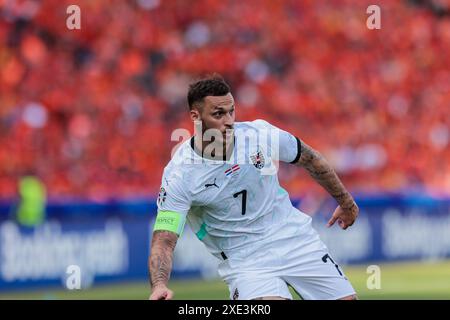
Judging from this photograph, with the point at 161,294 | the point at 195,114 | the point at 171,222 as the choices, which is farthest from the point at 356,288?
the point at 161,294

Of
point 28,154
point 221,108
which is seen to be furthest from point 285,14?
point 221,108

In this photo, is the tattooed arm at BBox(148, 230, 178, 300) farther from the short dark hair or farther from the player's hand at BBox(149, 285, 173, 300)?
the short dark hair

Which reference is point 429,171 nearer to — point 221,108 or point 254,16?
point 254,16

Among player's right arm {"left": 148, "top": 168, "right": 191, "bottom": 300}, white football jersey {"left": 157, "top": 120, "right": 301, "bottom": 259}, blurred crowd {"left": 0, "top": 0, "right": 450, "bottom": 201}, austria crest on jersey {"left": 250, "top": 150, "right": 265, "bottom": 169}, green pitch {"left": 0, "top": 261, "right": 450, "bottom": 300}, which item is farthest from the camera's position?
blurred crowd {"left": 0, "top": 0, "right": 450, "bottom": 201}

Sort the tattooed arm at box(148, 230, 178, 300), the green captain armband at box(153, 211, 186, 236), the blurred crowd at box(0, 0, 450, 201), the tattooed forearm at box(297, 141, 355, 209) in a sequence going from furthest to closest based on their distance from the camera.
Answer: the blurred crowd at box(0, 0, 450, 201), the tattooed forearm at box(297, 141, 355, 209), the green captain armband at box(153, 211, 186, 236), the tattooed arm at box(148, 230, 178, 300)

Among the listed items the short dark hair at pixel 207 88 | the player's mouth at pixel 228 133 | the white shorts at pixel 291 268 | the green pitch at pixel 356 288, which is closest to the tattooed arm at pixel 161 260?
the white shorts at pixel 291 268

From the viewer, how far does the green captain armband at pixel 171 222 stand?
20.4 ft

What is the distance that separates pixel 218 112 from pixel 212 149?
0.97 ft

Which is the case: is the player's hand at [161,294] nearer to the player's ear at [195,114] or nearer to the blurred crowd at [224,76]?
the player's ear at [195,114]

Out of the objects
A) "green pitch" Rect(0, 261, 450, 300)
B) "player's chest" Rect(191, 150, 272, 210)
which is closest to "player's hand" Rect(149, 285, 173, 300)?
"player's chest" Rect(191, 150, 272, 210)

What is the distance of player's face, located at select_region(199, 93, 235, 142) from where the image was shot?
639 centimetres

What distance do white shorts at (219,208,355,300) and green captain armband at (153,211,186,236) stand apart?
0.56m

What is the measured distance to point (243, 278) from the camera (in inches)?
256

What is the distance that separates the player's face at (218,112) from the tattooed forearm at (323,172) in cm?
69
